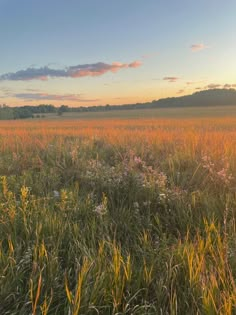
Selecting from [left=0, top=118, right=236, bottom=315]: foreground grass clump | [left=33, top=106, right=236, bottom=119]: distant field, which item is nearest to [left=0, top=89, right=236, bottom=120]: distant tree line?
[left=33, top=106, right=236, bottom=119]: distant field

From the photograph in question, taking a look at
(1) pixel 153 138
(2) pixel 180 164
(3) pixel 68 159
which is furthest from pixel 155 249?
(1) pixel 153 138

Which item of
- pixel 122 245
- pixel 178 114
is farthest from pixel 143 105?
pixel 122 245

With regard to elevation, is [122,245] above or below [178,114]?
above

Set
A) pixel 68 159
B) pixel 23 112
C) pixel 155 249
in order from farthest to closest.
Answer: pixel 23 112 → pixel 68 159 → pixel 155 249

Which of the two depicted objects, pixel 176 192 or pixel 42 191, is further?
pixel 42 191

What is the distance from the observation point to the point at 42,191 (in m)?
4.39

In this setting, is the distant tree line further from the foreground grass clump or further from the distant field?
the foreground grass clump

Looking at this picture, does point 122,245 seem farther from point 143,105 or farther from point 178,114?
point 143,105

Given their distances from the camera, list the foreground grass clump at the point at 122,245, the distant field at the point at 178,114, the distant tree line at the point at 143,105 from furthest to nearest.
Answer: the distant tree line at the point at 143,105 < the distant field at the point at 178,114 < the foreground grass clump at the point at 122,245

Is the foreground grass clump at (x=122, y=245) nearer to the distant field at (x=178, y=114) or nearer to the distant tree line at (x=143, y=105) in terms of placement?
the distant field at (x=178, y=114)

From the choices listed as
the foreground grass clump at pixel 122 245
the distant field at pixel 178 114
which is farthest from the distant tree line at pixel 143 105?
the foreground grass clump at pixel 122 245

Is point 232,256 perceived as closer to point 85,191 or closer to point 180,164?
point 85,191

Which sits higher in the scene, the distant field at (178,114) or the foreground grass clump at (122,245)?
the foreground grass clump at (122,245)

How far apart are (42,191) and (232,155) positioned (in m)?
3.45
